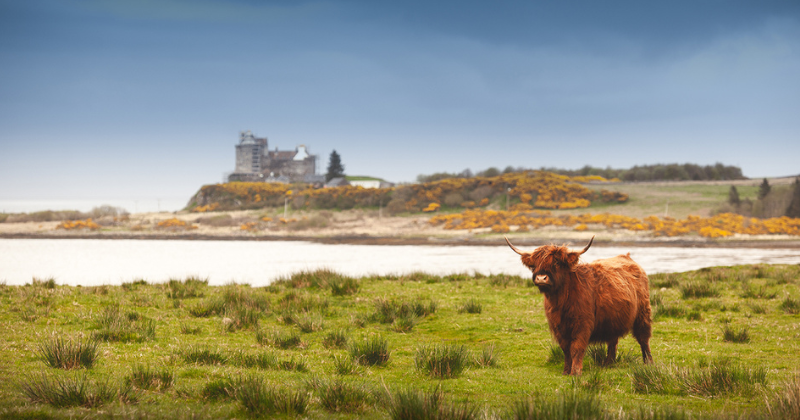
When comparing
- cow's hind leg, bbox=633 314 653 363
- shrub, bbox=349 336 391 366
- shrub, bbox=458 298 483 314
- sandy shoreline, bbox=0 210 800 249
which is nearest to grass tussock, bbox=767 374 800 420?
cow's hind leg, bbox=633 314 653 363

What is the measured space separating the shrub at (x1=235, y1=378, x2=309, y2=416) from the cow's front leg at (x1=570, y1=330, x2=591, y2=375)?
3.22m

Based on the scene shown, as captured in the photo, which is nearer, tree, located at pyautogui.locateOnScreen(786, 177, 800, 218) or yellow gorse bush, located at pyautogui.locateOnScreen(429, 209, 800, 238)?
yellow gorse bush, located at pyautogui.locateOnScreen(429, 209, 800, 238)

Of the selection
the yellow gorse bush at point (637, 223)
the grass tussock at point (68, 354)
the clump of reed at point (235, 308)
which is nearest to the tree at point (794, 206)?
the yellow gorse bush at point (637, 223)

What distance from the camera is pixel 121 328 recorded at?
25.5ft

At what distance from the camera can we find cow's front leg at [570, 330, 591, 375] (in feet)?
19.1

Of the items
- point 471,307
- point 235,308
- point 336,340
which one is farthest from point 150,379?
point 471,307

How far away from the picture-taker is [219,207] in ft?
274

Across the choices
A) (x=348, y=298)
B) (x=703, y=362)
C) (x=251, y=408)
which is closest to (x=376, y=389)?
(x=251, y=408)

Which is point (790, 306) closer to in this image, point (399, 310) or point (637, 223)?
point (399, 310)

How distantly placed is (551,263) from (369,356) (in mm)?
2730

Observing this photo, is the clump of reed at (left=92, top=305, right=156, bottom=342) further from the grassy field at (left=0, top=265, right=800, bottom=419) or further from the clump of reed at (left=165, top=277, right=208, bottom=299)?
the clump of reed at (left=165, top=277, right=208, bottom=299)

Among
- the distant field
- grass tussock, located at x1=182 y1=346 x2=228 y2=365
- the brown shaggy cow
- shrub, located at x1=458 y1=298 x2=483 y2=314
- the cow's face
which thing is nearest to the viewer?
the cow's face

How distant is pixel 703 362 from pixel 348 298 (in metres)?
7.94

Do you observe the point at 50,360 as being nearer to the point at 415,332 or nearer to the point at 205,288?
the point at 415,332
